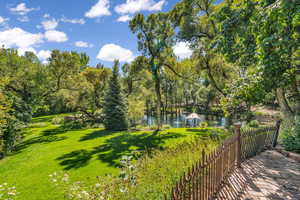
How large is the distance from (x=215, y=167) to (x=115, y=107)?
1541 centimetres

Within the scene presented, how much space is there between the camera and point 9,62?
1362 centimetres

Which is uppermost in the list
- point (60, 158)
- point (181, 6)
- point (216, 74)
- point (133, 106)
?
point (181, 6)

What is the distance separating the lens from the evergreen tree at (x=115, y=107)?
17719 mm

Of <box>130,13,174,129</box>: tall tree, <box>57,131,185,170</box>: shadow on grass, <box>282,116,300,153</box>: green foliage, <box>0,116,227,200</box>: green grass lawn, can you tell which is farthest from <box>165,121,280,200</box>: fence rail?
<box>130,13,174,129</box>: tall tree

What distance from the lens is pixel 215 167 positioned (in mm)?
3318

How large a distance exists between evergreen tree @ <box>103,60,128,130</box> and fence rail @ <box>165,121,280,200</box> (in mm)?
13898

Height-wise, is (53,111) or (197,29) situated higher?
(197,29)

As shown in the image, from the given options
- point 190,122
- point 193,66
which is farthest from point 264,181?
point 190,122

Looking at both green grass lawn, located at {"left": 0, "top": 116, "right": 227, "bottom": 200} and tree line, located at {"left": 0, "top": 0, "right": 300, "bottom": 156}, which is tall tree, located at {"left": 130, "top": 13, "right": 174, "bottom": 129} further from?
green grass lawn, located at {"left": 0, "top": 116, "right": 227, "bottom": 200}

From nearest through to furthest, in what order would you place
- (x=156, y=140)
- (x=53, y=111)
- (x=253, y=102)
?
(x=253, y=102) < (x=156, y=140) < (x=53, y=111)

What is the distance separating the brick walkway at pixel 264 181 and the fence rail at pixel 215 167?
0.21 meters

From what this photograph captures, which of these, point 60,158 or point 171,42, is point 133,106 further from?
point 60,158

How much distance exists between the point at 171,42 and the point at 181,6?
3080 mm

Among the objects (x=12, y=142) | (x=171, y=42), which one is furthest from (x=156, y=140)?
(x=12, y=142)
